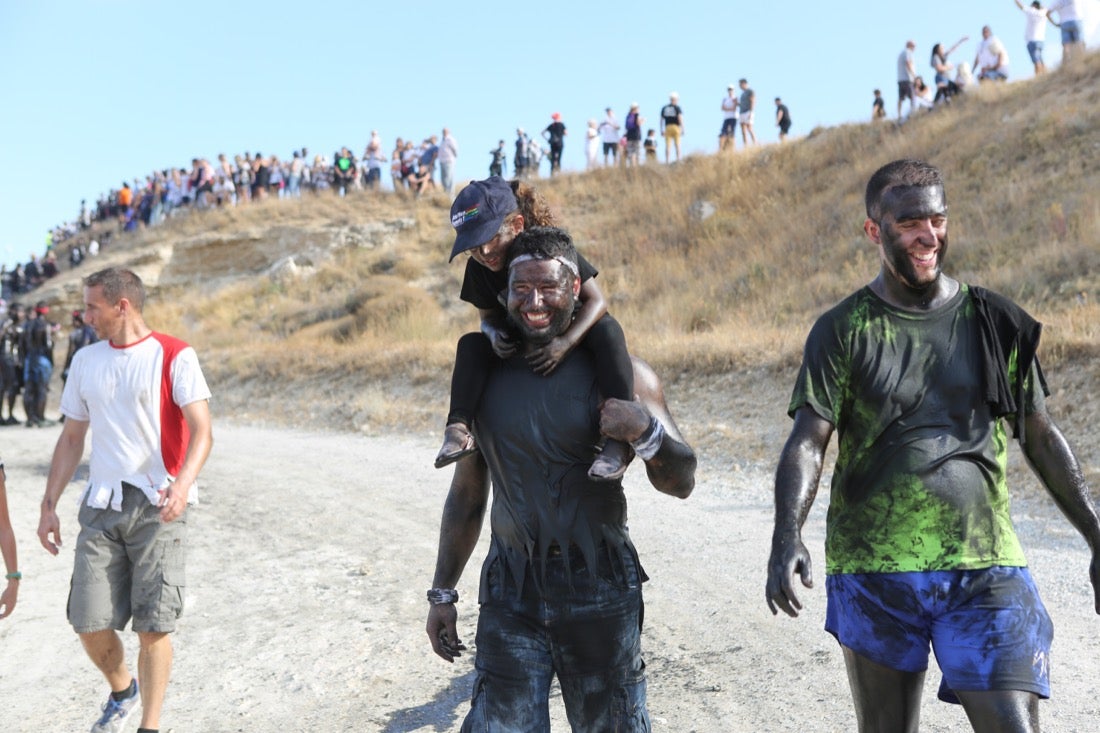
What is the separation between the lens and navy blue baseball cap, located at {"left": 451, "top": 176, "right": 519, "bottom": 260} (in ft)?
10.7

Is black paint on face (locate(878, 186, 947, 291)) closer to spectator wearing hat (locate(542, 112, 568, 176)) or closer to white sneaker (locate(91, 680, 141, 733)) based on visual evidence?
white sneaker (locate(91, 680, 141, 733))

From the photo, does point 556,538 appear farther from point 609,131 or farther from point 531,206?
point 609,131

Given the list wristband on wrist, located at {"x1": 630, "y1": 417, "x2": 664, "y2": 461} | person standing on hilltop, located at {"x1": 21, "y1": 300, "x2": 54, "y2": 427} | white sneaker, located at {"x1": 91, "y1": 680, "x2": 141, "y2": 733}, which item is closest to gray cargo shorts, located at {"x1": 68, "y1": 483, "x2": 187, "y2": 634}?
white sneaker, located at {"x1": 91, "y1": 680, "x2": 141, "y2": 733}

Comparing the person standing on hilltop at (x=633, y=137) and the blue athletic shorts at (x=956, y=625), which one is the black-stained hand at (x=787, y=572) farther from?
the person standing on hilltop at (x=633, y=137)

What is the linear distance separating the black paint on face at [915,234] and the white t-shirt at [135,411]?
2.98m

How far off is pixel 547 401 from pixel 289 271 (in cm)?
2838

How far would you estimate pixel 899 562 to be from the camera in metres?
3.01

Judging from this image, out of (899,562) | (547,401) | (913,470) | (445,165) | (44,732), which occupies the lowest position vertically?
(44,732)

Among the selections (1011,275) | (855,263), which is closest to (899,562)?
(1011,275)

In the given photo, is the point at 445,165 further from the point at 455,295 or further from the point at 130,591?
the point at 130,591

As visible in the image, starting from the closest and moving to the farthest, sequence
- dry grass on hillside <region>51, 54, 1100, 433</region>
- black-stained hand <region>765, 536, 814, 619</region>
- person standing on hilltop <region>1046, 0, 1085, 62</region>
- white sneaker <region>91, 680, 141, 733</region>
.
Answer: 1. black-stained hand <region>765, 536, 814, 619</region>
2. white sneaker <region>91, 680, 141, 733</region>
3. dry grass on hillside <region>51, 54, 1100, 433</region>
4. person standing on hilltop <region>1046, 0, 1085, 62</region>

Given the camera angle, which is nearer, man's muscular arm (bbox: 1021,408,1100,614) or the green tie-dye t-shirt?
the green tie-dye t-shirt

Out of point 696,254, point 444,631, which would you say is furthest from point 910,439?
point 696,254

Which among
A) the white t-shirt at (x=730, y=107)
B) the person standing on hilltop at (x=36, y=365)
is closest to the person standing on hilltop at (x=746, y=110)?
the white t-shirt at (x=730, y=107)
